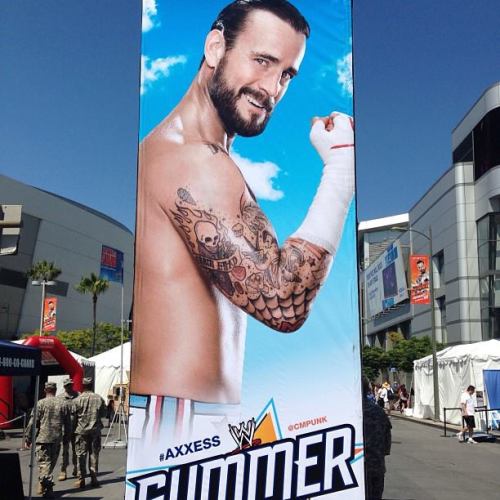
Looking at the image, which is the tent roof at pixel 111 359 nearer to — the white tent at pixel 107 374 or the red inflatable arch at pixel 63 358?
the white tent at pixel 107 374

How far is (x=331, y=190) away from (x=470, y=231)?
52.8 m

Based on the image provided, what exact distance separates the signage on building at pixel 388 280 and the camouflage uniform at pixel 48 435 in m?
39.8

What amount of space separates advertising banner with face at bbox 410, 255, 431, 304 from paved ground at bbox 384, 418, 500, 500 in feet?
47.9

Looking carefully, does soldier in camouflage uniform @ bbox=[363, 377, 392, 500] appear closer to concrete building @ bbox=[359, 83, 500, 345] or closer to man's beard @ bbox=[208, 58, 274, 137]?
man's beard @ bbox=[208, 58, 274, 137]

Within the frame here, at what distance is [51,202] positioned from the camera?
3337 inches

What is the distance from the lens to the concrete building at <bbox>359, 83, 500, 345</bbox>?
164 ft

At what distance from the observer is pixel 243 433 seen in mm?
3705

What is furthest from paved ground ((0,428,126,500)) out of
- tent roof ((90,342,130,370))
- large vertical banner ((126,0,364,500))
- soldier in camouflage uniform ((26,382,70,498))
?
tent roof ((90,342,130,370))

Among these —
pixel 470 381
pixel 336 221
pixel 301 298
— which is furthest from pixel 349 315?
pixel 470 381

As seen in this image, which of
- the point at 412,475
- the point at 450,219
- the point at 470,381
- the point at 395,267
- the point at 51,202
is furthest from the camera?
the point at 51,202

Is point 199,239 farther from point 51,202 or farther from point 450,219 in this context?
point 51,202

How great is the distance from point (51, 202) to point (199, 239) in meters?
84.5

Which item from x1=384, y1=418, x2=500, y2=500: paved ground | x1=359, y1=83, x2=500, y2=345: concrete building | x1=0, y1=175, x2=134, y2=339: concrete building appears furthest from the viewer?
x1=0, y1=175, x2=134, y2=339: concrete building

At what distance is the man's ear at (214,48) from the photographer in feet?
13.4
